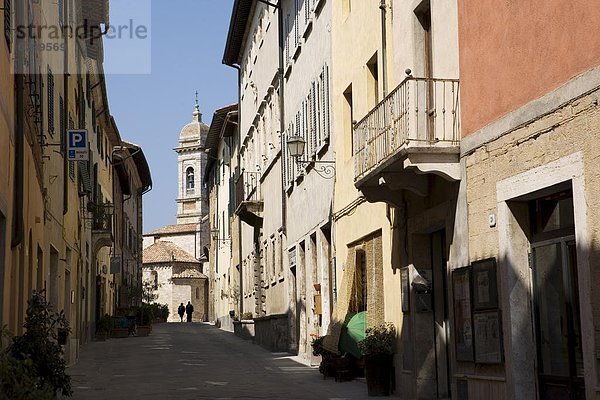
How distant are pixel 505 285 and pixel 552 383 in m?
1.17

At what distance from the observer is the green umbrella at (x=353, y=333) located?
17.6 meters

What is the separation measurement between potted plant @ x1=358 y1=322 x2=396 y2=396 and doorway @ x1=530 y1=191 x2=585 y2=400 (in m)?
4.73

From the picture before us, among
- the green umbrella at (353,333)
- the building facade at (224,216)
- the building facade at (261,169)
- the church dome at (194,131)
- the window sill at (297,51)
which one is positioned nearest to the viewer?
the green umbrella at (353,333)

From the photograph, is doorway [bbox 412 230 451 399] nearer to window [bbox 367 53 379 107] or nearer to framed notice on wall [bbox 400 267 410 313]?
framed notice on wall [bbox 400 267 410 313]

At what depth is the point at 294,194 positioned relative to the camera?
26766 mm

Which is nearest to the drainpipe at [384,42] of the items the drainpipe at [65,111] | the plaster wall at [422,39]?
the plaster wall at [422,39]

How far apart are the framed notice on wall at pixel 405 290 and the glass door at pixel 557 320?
3.84 meters

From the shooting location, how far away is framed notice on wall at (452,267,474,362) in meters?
12.4

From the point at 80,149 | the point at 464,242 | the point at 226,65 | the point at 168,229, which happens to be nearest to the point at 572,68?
the point at 464,242

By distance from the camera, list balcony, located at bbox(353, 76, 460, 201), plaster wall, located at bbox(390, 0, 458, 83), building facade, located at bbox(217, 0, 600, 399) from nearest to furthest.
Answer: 1. building facade, located at bbox(217, 0, 600, 399)
2. balcony, located at bbox(353, 76, 460, 201)
3. plaster wall, located at bbox(390, 0, 458, 83)

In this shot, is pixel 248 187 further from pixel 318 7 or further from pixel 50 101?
pixel 50 101

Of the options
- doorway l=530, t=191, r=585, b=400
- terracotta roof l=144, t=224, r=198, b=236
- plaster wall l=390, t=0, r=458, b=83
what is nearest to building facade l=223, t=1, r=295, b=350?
plaster wall l=390, t=0, r=458, b=83

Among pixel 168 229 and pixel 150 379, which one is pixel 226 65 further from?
pixel 168 229

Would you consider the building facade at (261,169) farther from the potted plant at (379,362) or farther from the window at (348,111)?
the potted plant at (379,362)
